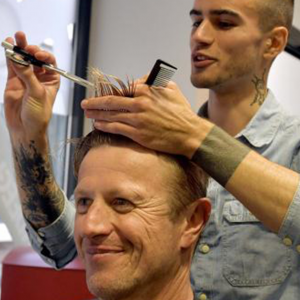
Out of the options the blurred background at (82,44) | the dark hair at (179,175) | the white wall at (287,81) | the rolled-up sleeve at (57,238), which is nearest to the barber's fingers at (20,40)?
the dark hair at (179,175)

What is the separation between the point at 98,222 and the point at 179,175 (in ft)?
0.71

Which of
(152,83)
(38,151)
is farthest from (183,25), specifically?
(152,83)

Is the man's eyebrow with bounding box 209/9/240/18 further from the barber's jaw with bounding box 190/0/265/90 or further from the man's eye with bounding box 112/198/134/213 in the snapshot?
the man's eye with bounding box 112/198/134/213

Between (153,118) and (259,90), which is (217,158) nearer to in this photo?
(153,118)

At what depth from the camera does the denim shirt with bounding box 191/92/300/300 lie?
Answer: 1.42m

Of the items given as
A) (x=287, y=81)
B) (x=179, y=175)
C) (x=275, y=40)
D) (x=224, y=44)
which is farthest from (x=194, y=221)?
(x=287, y=81)

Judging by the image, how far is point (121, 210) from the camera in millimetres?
1140

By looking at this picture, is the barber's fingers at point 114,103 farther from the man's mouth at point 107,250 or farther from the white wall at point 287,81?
the white wall at point 287,81

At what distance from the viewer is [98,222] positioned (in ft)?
3.66

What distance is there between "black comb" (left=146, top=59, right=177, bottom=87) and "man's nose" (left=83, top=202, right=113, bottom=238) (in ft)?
0.94

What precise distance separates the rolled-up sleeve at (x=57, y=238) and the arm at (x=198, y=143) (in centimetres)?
51

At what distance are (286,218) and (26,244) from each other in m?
1.61

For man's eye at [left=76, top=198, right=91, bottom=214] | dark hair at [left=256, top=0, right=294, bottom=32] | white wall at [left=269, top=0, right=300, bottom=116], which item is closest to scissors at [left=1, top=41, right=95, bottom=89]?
man's eye at [left=76, top=198, right=91, bottom=214]

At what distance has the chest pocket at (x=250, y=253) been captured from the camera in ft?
4.70
